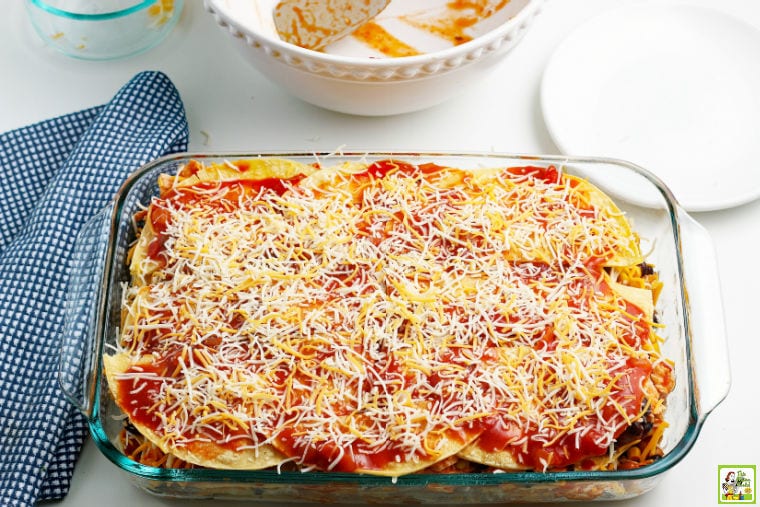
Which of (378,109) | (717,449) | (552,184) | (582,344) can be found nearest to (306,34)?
(378,109)

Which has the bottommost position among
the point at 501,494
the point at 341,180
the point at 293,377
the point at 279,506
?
the point at 279,506

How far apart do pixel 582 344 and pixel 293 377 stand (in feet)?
1.93

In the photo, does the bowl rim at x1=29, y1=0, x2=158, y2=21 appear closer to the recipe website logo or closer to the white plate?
the white plate

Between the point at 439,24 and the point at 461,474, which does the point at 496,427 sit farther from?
the point at 439,24

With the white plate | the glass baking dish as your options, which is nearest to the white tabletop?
the white plate

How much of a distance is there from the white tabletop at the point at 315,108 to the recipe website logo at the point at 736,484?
0.16m

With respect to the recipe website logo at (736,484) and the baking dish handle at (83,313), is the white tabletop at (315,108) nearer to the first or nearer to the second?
the recipe website logo at (736,484)

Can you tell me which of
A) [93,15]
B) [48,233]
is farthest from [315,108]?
[48,233]

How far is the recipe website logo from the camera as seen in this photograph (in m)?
1.96

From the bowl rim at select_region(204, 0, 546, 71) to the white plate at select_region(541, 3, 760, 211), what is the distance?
368 mm

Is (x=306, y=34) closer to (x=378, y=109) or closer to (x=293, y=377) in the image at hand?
(x=378, y=109)

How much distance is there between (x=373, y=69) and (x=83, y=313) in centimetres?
87

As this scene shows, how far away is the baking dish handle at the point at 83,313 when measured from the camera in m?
1.83

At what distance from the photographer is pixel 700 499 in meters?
1.96
